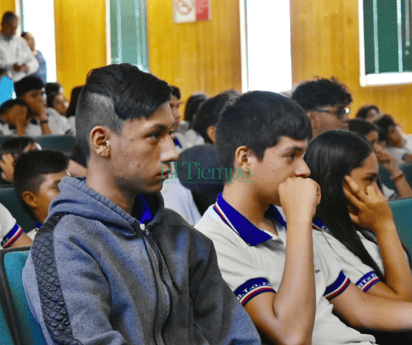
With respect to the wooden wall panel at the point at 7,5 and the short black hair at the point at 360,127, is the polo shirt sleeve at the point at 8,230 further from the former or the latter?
the wooden wall panel at the point at 7,5

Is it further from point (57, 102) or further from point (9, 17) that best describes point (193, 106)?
point (9, 17)

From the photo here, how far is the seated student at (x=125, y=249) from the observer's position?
3.08ft

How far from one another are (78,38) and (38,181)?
7572 mm

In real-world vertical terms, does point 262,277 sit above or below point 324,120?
below

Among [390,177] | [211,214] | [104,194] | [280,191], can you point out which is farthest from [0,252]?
[390,177]

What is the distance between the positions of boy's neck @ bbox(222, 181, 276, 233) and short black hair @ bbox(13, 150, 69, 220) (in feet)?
3.85

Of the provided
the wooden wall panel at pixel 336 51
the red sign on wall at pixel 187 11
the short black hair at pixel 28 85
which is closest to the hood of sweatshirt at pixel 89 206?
the short black hair at pixel 28 85

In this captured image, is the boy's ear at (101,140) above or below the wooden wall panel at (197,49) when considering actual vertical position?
below

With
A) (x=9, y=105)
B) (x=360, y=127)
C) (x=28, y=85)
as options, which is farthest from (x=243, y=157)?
(x=28, y=85)

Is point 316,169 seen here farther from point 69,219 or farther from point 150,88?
point 69,219

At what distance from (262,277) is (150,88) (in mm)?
528

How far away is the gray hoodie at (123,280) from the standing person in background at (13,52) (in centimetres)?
631

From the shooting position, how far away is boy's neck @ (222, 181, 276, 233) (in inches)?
58.9

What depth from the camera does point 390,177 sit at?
360cm
